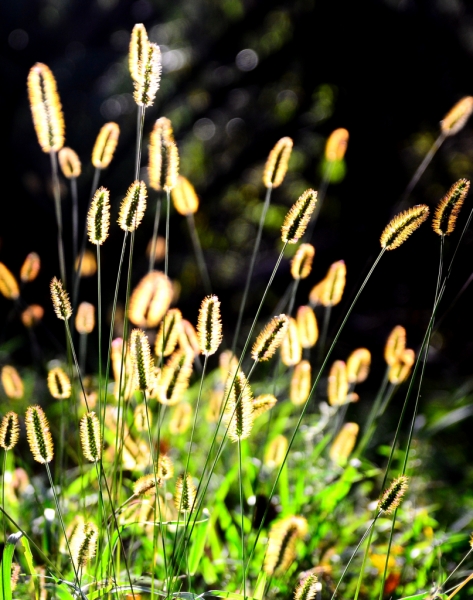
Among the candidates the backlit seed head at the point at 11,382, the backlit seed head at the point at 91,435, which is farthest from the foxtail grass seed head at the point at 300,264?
the backlit seed head at the point at 11,382

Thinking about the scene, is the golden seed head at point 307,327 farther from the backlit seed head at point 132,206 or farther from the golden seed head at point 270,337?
the backlit seed head at point 132,206

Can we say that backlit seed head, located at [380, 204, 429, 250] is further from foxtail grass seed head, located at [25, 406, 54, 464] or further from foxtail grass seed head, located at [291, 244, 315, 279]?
foxtail grass seed head, located at [25, 406, 54, 464]

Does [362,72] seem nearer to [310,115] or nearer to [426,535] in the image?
[310,115]

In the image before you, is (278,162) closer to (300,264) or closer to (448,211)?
(300,264)

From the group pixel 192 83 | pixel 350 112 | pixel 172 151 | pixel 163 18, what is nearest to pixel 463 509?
pixel 172 151

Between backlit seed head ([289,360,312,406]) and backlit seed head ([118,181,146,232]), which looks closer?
backlit seed head ([118,181,146,232])

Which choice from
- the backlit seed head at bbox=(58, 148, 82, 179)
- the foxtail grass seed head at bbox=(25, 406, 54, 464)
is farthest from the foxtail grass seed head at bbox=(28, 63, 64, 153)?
the foxtail grass seed head at bbox=(25, 406, 54, 464)
